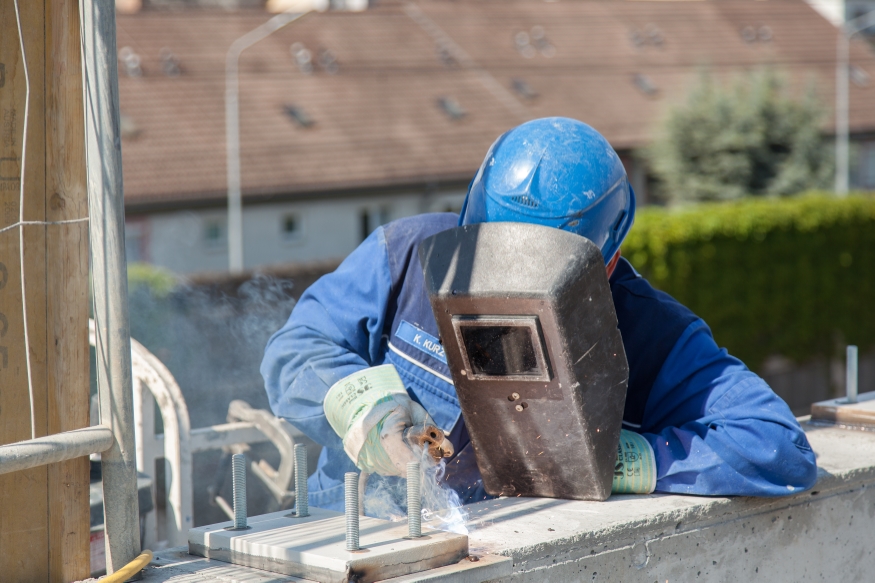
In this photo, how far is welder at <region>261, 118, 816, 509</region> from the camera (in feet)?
6.95

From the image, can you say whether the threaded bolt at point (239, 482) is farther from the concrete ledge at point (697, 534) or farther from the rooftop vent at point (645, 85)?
the rooftop vent at point (645, 85)

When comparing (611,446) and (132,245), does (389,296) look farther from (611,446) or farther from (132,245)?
(132,245)

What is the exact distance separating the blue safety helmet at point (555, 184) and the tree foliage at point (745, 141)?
74.3ft

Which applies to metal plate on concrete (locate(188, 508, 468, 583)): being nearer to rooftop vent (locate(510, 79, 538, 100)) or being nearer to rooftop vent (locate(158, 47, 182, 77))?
rooftop vent (locate(158, 47, 182, 77))

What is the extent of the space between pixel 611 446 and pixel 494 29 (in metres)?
31.3

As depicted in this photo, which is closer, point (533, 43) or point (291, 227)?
point (291, 227)

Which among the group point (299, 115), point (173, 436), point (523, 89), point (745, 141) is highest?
point (523, 89)

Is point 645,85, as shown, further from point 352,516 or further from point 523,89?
point 352,516

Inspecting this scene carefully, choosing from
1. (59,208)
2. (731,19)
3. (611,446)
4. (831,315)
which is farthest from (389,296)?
(731,19)

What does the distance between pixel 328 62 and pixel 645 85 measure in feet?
35.3

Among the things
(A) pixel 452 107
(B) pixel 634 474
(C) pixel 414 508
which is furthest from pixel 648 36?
(C) pixel 414 508

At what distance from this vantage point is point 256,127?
2445 cm

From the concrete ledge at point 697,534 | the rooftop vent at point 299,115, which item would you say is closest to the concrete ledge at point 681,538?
the concrete ledge at point 697,534

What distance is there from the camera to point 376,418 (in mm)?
2037
